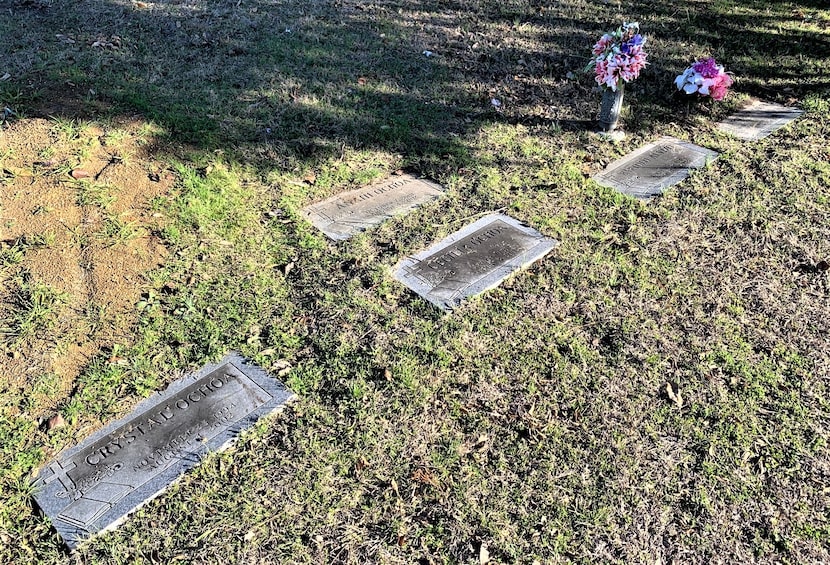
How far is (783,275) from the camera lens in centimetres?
416

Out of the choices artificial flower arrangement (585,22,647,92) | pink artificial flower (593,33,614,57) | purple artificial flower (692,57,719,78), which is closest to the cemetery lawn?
purple artificial flower (692,57,719,78)

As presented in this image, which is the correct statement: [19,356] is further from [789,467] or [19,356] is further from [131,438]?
[789,467]

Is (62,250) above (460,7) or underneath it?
underneath

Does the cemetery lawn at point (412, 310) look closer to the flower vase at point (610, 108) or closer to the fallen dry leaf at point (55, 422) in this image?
the fallen dry leaf at point (55, 422)

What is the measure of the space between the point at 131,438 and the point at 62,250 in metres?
1.64

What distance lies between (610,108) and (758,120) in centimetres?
159

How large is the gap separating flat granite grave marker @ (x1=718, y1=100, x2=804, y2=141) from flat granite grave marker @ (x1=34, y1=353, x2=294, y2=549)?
4.97 meters

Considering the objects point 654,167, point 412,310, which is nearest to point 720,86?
point 654,167

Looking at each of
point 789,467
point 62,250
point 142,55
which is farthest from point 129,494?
point 142,55

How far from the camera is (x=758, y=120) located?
20.0 ft

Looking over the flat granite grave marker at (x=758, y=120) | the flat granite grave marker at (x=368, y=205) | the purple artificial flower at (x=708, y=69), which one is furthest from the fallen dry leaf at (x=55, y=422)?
the purple artificial flower at (x=708, y=69)

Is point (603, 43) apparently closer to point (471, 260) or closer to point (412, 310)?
point (471, 260)

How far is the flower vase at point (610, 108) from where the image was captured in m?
5.69

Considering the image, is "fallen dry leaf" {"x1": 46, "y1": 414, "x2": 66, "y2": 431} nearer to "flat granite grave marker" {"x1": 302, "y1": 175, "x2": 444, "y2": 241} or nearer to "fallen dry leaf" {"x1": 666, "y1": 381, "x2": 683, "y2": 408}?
"flat granite grave marker" {"x1": 302, "y1": 175, "x2": 444, "y2": 241}
